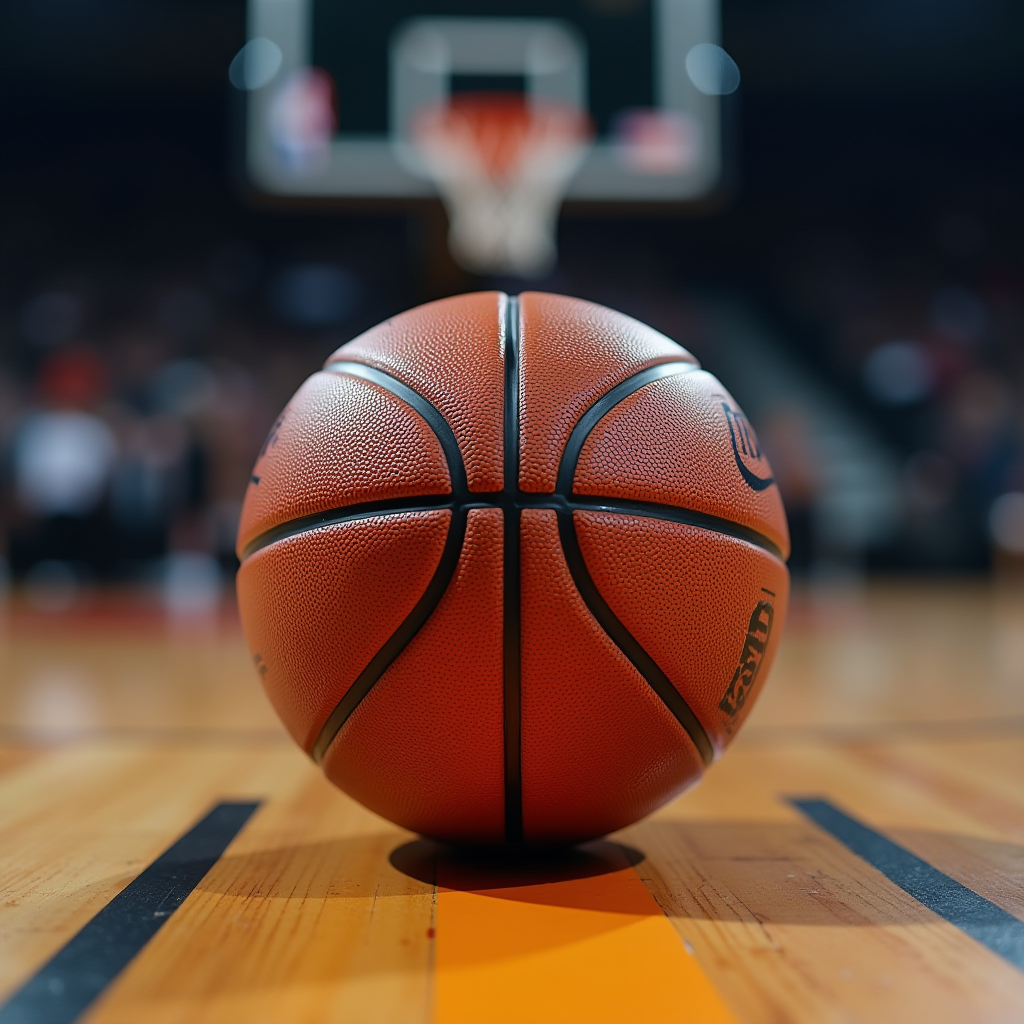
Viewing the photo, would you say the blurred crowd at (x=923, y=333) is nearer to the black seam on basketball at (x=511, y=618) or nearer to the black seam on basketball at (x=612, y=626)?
the black seam on basketball at (x=612, y=626)

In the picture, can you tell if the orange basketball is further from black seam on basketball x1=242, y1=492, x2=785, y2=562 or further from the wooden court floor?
the wooden court floor

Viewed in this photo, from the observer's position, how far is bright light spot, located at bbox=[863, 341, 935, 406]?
1255 cm

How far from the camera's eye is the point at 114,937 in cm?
125

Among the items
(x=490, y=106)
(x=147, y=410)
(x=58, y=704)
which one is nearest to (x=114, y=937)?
(x=58, y=704)

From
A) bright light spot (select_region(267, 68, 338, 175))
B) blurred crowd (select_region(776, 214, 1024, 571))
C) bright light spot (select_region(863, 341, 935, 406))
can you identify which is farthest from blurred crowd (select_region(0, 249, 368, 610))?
bright light spot (select_region(863, 341, 935, 406))

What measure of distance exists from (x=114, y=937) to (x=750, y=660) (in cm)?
87

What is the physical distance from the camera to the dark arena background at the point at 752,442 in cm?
121

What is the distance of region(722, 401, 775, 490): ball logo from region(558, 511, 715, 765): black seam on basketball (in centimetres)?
31

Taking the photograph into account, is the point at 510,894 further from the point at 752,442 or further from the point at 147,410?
the point at 147,410

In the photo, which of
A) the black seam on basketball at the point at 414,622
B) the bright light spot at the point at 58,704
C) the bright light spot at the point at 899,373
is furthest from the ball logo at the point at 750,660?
the bright light spot at the point at 899,373

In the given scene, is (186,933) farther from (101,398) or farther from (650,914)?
(101,398)

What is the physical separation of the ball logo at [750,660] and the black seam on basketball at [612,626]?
88 mm

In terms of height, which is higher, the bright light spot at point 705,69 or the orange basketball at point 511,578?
the bright light spot at point 705,69

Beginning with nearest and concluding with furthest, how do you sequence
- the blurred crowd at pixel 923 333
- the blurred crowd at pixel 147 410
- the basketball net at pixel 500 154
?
1. the basketball net at pixel 500 154
2. the blurred crowd at pixel 147 410
3. the blurred crowd at pixel 923 333
